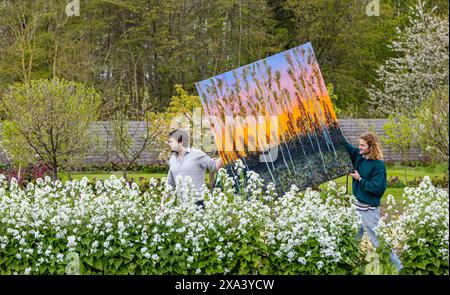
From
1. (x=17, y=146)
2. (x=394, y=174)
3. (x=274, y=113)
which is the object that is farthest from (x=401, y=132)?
(x=274, y=113)

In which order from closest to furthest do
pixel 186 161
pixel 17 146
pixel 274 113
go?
1. pixel 186 161
2. pixel 274 113
3. pixel 17 146

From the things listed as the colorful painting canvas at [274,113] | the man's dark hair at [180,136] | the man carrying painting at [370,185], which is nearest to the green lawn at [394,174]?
the colorful painting canvas at [274,113]

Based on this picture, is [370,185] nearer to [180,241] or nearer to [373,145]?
[373,145]

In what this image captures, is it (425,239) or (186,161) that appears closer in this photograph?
(425,239)

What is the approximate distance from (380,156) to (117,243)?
2.72 m

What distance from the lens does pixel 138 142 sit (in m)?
23.9

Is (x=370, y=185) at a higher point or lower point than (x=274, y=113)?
lower

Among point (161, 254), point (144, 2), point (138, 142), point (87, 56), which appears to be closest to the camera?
point (161, 254)

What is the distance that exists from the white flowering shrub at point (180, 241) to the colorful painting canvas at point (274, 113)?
72.2 inches

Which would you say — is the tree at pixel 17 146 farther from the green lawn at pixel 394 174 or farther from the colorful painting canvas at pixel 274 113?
the colorful painting canvas at pixel 274 113

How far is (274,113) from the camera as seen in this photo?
361 inches

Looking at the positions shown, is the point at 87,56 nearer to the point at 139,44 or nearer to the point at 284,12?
the point at 139,44

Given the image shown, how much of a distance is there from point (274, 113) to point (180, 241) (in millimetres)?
2859
